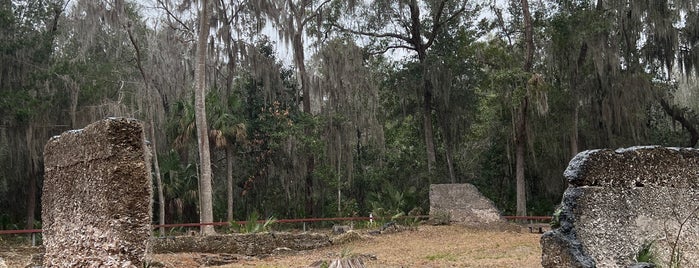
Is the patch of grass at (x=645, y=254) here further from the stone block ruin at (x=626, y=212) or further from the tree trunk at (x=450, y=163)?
the tree trunk at (x=450, y=163)

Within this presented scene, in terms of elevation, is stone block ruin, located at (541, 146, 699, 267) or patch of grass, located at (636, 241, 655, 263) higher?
stone block ruin, located at (541, 146, 699, 267)

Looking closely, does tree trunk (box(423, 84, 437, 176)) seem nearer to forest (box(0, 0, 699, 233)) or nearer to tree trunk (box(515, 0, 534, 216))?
forest (box(0, 0, 699, 233))

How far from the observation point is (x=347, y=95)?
2161cm

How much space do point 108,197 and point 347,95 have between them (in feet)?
53.0

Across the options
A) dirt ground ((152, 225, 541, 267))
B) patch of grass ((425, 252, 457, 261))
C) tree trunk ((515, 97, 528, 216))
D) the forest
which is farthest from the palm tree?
patch of grass ((425, 252, 457, 261))

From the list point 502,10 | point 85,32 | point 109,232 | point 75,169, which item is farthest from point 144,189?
point 502,10

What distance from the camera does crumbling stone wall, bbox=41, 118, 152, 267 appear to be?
565 centimetres

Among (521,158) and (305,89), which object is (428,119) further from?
(305,89)

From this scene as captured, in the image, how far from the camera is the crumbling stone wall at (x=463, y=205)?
56.7 ft

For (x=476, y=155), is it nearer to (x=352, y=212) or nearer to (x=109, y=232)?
(x=352, y=212)

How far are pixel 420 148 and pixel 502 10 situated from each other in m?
5.74

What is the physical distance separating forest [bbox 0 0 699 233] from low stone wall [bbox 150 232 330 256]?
3.27m

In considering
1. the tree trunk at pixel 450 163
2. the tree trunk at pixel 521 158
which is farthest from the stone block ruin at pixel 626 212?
the tree trunk at pixel 450 163

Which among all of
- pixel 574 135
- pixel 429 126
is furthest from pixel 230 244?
pixel 574 135
